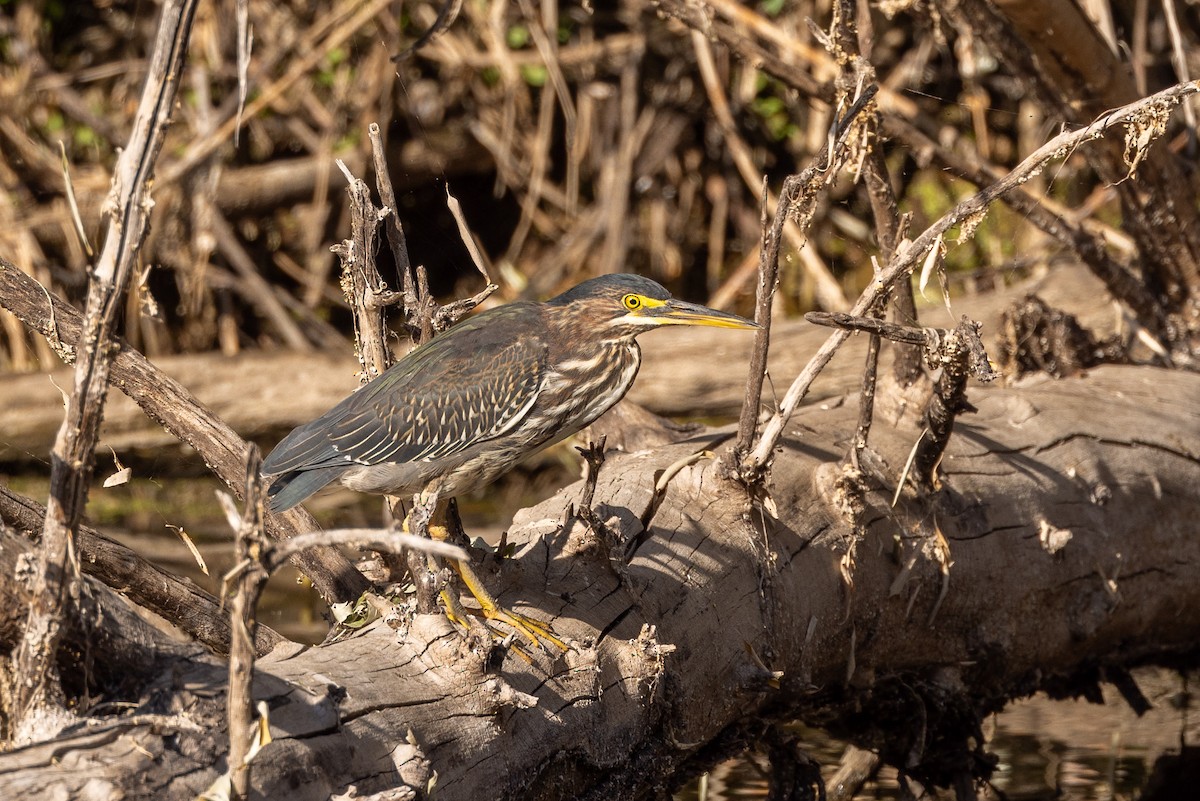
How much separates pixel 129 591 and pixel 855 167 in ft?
6.73

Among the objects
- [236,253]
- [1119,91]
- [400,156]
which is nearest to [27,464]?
[236,253]

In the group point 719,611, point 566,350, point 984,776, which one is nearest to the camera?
point 719,611

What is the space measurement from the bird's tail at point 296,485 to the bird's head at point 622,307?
0.73 metres

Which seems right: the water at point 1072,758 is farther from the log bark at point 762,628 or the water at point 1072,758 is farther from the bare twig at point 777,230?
the bare twig at point 777,230

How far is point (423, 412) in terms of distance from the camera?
3.16 metres

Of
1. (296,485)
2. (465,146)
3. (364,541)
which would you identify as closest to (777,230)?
(296,485)

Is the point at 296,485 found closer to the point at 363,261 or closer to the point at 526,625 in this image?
the point at 363,261

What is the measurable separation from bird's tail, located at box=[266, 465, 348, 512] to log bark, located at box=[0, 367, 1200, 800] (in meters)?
0.47

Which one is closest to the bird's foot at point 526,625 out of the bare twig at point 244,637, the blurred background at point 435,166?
the bare twig at point 244,637

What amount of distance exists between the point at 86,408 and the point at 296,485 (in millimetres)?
1164

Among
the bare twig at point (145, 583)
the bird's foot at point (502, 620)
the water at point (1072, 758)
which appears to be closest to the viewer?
the bird's foot at point (502, 620)

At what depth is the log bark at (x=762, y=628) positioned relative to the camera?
6.96 feet

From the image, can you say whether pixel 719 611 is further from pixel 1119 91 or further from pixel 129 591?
pixel 1119 91

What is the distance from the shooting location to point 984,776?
3.78 m
